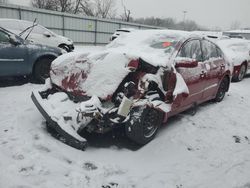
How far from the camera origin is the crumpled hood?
12.4 feet

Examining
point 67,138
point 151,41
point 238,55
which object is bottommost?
point 67,138

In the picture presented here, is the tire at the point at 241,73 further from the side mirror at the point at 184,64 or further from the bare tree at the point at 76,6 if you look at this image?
the bare tree at the point at 76,6

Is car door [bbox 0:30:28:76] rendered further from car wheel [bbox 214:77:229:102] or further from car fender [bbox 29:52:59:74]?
car wheel [bbox 214:77:229:102]

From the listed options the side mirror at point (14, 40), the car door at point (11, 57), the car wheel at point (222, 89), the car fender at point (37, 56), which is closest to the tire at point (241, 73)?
the car wheel at point (222, 89)

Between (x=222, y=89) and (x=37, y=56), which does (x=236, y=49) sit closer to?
(x=222, y=89)

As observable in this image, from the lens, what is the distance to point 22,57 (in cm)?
670

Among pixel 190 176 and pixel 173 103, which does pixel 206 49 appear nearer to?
pixel 173 103

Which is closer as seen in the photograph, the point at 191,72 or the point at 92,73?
the point at 92,73

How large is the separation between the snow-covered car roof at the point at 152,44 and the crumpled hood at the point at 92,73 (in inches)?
11.7

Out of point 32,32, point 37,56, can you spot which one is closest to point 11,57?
point 37,56

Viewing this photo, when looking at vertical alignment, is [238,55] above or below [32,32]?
below

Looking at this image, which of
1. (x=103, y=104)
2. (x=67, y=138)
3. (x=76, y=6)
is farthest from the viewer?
(x=76, y=6)

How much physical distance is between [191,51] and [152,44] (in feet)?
2.49

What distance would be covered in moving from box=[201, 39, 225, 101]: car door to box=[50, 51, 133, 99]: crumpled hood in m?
2.24
